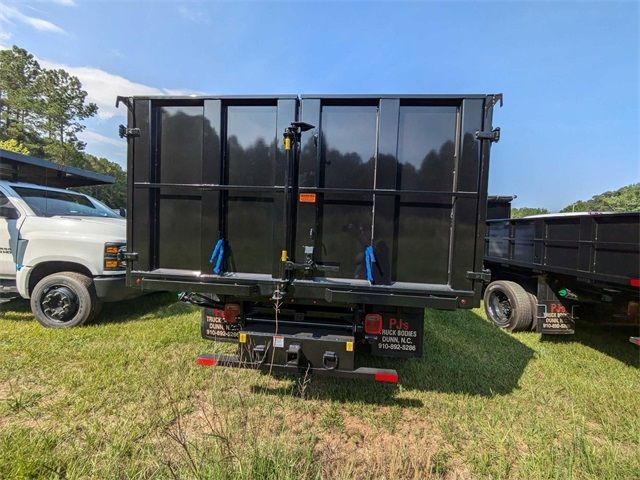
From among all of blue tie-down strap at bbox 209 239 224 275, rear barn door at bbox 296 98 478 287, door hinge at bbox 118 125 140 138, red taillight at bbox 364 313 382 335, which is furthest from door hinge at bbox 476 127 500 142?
door hinge at bbox 118 125 140 138

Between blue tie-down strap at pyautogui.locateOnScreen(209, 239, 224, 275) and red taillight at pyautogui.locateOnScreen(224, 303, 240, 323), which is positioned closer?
blue tie-down strap at pyautogui.locateOnScreen(209, 239, 224, 275)

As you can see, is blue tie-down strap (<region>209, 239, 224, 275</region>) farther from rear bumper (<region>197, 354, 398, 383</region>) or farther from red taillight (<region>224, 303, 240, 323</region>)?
rear bumper (<region>197, 354, 398, 383</region>)

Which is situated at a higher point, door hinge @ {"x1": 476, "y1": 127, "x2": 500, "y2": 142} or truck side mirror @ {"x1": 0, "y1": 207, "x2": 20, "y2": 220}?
door hinge @ {"x1": 476, "y1": 127, "x2": 500, "y2": 142}

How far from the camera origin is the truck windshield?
4996 mm

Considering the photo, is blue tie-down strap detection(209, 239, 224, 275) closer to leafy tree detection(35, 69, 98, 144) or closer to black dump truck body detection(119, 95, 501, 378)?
black dump truck body detection(119, 95, 501, 378)

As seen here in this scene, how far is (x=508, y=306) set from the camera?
5.50 m

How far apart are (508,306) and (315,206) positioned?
15.0 feet

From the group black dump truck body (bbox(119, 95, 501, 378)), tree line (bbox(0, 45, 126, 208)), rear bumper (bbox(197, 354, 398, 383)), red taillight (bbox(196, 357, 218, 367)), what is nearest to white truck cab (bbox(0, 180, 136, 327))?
black dump truck body (bbox(119, 95, 501, 378))

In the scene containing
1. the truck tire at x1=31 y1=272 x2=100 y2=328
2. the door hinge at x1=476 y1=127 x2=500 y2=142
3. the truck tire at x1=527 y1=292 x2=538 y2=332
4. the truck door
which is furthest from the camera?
the truck tire at x1=527 y1=292 x2=538 y2=332

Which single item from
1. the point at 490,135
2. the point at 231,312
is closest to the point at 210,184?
the point at 231,312

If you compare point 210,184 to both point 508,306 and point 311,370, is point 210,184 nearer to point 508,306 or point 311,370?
point 311,370

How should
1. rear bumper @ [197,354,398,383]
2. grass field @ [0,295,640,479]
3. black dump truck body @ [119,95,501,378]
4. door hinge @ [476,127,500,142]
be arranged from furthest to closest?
rear bumper @ [197,354,398,383] < black dump truck body @ [119,95,501,378] < door hinge @ [476,127,500,142] < grass field @ [0,295,640,479]

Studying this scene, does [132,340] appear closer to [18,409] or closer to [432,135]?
[18,409]

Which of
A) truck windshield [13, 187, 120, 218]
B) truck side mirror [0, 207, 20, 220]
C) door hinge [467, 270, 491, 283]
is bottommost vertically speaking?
door hinge [467, 270, 491, 283]
